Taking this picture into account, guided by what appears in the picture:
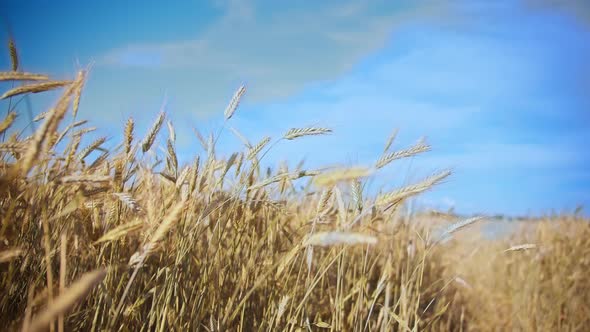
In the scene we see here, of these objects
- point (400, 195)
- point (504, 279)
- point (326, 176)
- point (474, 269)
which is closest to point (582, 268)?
point (504, 279)

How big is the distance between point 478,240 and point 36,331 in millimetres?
6232

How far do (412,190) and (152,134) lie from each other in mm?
913

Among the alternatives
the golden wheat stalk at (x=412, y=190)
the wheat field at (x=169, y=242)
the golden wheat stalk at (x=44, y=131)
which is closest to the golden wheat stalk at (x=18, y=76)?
the wheat field at (x=169, y=242)

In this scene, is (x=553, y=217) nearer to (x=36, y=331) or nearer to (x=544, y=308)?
(x=544, y=308)

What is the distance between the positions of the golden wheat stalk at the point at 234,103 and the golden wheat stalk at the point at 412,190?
2.17 feet

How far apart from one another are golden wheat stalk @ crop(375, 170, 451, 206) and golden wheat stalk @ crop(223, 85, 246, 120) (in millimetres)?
661

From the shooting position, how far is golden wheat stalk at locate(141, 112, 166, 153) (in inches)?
56.7

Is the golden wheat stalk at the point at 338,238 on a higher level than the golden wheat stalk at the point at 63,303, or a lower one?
higher

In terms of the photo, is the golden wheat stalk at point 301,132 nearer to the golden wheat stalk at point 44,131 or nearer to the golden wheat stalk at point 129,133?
the golden wheat stalk at point 129,133

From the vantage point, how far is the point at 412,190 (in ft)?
4.27

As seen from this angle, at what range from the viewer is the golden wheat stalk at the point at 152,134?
4.72 feet

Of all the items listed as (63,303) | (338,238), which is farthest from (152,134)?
(63,303)

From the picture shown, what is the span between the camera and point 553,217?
515cm

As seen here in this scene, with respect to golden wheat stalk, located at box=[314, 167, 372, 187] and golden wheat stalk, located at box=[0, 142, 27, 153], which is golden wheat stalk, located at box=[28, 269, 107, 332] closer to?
golden wheat stalk, located at box=[314, 167, 372, 187]
